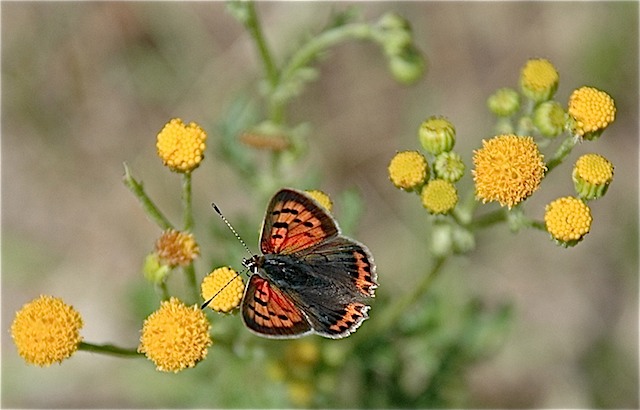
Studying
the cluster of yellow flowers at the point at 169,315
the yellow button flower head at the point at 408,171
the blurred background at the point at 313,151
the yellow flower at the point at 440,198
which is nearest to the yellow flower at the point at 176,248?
the cluster of yellow flowers at the point at 169,315

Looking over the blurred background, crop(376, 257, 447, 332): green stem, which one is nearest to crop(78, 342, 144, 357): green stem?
crop(376, 257, 447, 332): green stem

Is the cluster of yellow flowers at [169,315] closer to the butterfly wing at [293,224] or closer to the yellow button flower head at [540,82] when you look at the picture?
the butterfly wing at [293,224]

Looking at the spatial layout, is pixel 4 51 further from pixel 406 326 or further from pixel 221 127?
pixel 406 326

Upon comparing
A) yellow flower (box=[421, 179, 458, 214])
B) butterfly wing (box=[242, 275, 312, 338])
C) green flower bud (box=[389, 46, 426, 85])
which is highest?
green flower bud (box=[389, 46, 426, 85])

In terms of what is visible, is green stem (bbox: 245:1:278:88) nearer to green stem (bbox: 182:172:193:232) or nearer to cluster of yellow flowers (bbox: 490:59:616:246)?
green stem (bbox: 182:172:193:232)

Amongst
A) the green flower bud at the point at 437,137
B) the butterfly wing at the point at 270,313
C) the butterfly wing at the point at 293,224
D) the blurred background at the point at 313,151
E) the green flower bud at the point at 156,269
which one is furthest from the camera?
the blurred background at the point at 313,151

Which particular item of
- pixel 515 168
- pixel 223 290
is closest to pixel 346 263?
pixel 223 290
